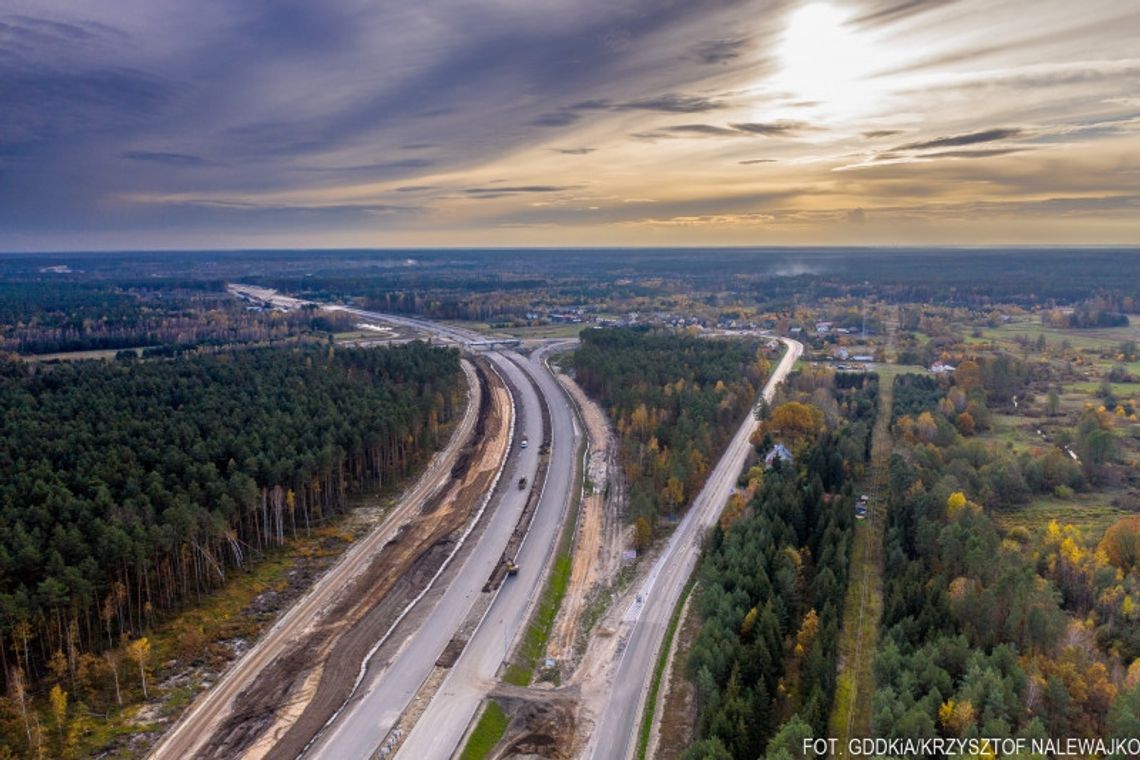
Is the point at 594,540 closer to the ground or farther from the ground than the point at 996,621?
closer to the ground

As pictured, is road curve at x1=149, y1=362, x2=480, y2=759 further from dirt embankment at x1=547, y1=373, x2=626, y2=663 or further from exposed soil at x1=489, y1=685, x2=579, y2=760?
dirt embankment at x1=547, y1=373, x2=626, y2=663

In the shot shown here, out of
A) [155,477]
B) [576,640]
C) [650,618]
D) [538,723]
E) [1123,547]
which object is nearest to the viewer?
[538,723]

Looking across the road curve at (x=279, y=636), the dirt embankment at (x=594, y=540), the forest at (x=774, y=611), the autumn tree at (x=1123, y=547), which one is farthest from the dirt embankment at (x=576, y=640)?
the autumn tree at (x=1123, y=547)

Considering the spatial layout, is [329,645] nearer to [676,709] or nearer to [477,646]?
[477,646]

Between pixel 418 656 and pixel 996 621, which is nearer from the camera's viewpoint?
pixel 996 621

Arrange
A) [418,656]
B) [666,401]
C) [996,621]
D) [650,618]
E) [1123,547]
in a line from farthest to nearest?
[666,401] < [1123,547] < [650,618] < [418,656] < [996,621]

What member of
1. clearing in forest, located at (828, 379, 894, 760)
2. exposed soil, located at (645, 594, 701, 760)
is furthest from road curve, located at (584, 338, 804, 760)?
clearing in forest, located at (828, 379, 894, 760)

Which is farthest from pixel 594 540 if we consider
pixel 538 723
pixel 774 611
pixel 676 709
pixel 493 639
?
pixel 538 723
